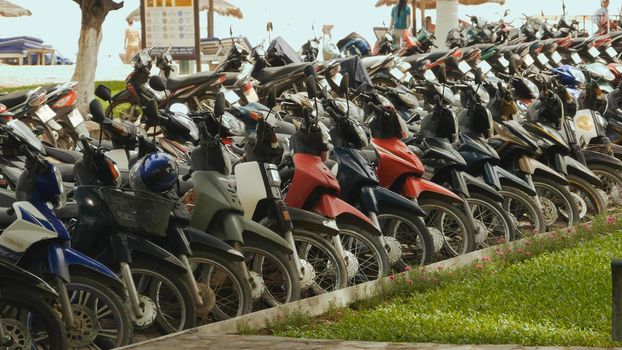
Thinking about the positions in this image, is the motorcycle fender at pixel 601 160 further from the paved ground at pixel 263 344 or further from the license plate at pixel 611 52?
the license plate at pixel 611 52

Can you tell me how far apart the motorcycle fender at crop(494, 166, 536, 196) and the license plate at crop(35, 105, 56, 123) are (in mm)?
4426

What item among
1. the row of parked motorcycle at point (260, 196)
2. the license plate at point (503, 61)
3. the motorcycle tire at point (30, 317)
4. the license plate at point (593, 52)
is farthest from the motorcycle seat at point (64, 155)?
the license plate at point (593, 52)

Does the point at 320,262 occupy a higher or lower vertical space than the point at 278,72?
lower

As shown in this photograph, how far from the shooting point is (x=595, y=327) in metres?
7.49

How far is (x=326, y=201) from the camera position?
862 centimetres

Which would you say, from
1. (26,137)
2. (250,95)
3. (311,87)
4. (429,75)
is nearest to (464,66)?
(429,75)

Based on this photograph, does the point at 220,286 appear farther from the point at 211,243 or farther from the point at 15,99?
the point at 15,99

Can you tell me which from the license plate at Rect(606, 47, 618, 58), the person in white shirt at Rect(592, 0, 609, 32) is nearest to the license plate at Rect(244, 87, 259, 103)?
the license plate at Rect(606, 47, 618, 58)

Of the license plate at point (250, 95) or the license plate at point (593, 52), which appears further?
the license plate at point (593, 52)

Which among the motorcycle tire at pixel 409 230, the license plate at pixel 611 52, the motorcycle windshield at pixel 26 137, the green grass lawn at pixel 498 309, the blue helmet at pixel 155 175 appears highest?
the motorcycle windshield at pixel 26 137

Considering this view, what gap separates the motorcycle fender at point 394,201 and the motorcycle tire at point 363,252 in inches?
15.1

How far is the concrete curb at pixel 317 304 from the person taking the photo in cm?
751

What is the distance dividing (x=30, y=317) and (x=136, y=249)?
35.9 inches

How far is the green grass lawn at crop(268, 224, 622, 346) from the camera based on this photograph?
287 inches
